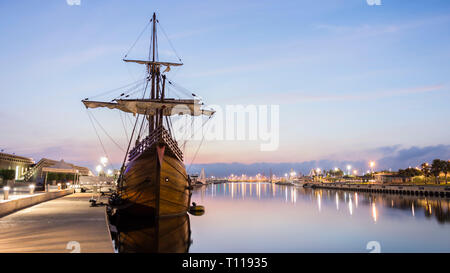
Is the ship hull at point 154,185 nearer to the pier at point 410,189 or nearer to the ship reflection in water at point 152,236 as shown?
the ship reflection in water at point 152,236

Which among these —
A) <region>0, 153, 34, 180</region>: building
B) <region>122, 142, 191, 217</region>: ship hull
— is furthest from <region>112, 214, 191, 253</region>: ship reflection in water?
<region>0, 153, 34, 180</region>: building

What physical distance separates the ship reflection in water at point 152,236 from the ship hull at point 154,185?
0.80 m

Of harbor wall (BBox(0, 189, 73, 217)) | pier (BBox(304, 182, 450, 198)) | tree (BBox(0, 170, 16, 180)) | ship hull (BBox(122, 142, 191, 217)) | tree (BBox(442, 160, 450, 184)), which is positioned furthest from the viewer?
tree (BBox(442, 160, 450, 184))

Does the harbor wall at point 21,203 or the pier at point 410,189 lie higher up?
the harbor wall at point 21,203

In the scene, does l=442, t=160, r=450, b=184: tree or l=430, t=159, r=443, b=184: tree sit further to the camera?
l=430, t=159, r=443, b=184: tree

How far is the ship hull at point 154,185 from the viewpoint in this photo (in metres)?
20.2

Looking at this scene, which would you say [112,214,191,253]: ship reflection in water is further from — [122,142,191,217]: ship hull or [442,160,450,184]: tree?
[442,160,450,184]: tree

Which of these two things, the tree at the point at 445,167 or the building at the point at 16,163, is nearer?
the building at the point at 16,163

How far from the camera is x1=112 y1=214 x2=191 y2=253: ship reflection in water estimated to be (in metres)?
14.5

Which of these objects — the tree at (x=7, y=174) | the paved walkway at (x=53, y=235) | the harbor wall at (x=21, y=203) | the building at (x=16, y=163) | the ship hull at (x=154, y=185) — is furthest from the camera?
the building at (x=16, y=163)

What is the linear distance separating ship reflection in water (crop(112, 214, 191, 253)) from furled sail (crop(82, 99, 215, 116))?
981cm

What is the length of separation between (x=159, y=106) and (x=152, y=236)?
13030 millimetres

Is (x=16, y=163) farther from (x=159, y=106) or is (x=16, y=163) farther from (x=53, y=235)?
(x=53, y=235)

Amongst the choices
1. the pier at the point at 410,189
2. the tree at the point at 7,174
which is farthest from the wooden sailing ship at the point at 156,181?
the pier at the point at 410,189
